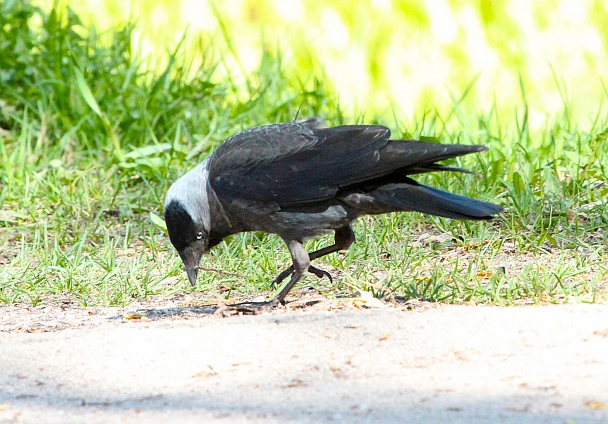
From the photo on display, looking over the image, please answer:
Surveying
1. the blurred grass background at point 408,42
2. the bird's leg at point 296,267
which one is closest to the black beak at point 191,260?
the bird's leg at point 296,267

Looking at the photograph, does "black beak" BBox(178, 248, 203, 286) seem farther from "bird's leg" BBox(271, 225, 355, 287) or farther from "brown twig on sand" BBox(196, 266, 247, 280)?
"bird's leg" BBox(271, 225, 355, 287)

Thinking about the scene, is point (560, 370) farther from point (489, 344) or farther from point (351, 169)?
point (351, 169)

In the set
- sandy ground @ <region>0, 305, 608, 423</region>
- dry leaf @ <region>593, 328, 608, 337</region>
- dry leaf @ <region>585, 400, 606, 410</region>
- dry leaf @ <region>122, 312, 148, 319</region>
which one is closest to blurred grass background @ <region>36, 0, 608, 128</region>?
dry leaf @ <region>122, 312, 148, 319</region>

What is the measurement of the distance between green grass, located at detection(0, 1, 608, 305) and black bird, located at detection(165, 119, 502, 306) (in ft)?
1.17

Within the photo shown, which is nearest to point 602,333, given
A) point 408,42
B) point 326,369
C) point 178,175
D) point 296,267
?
point 326,369

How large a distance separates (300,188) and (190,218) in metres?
0.64

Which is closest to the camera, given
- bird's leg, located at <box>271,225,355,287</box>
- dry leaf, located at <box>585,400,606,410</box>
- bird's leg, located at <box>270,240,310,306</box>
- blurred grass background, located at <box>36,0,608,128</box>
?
dry leaf, located at <box>585,400,606,410</box>

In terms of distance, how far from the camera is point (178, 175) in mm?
6512

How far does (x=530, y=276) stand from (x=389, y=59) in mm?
4995

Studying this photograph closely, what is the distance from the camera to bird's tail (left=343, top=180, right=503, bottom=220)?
427 centimetres

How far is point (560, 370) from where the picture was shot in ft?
10.1

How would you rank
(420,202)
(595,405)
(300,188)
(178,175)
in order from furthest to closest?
(178,175)
(300,188)
(420,202)
(595,405)

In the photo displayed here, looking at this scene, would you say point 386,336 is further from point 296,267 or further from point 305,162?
point 305,162

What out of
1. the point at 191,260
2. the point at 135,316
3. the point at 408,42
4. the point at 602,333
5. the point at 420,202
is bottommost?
the point at 135,316
